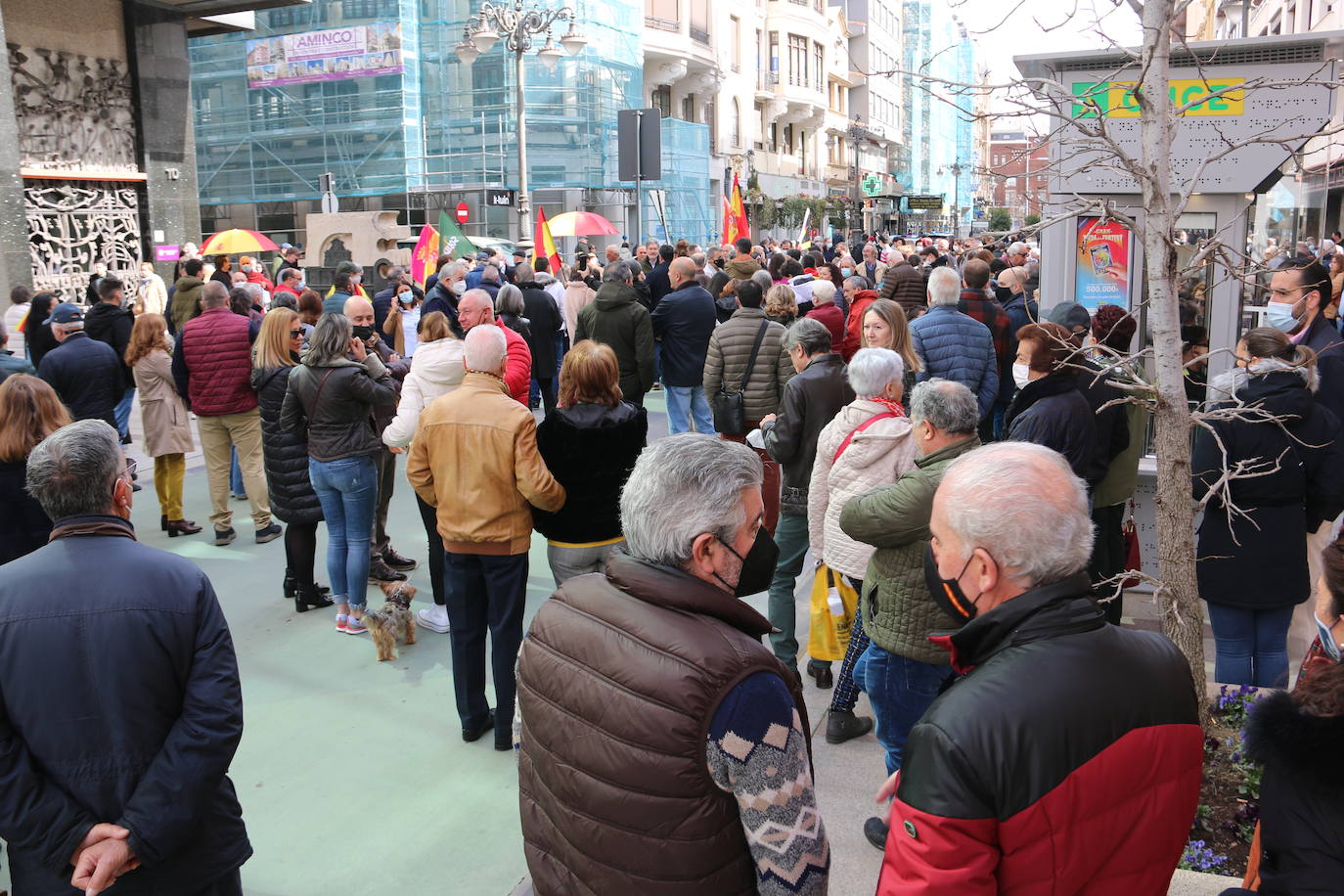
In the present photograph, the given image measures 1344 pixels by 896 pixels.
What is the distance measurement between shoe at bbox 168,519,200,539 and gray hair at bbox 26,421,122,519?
6057mm

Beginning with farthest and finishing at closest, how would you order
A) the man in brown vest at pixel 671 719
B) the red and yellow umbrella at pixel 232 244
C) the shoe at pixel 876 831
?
the red and yellow umbrella at pixel 232 244 < the shoe at pixel 876 831 < the man in brown vest at pixel 671 719

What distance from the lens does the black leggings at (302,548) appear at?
677 cm

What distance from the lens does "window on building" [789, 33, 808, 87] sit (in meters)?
49.9

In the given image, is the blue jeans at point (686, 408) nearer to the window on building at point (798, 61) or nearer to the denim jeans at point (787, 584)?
the denim jeans at point (787, 584)

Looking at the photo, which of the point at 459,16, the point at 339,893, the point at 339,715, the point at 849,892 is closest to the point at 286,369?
the point at 339,715

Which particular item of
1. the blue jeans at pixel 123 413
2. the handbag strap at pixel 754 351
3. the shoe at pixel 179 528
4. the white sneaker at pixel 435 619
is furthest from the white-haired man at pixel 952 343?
the blue jeans at pixel 123 413

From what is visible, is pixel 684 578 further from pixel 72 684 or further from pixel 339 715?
pixel 339 715

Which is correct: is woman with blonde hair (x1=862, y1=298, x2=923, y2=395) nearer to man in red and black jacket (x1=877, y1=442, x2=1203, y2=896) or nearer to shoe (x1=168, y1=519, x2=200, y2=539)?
man in red and black jacket (x1=877, y1=442, x2=1203, y2=896)

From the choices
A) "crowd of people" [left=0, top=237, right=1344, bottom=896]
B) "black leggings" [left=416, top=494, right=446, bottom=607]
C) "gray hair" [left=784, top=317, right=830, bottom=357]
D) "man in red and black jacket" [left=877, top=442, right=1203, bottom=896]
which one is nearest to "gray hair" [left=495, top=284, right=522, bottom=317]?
"crowd of people" [left=0, top=237, right=1344, bottom=896]

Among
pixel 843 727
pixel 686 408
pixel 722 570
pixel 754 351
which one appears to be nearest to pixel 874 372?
pixel 843 727

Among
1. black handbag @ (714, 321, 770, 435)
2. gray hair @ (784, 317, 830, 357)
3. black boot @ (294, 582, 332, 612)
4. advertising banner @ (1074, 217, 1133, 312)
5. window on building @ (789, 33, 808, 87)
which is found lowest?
black boot @ (294, 582, 332, 612)

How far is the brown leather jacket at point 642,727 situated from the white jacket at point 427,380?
3897mm

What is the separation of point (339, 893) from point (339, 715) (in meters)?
1.58

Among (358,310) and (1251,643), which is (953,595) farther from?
(358,310)
